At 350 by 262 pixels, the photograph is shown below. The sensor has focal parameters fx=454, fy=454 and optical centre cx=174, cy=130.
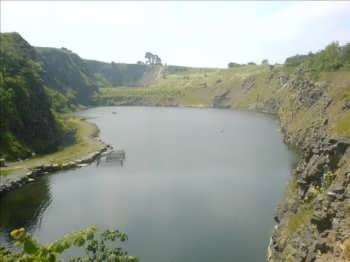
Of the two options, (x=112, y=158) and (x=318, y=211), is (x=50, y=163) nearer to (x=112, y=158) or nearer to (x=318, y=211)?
(x=112, y=158)

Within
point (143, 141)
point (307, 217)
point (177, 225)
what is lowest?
point (143, 141)

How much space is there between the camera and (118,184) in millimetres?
116688

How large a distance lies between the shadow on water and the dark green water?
198 millimetres

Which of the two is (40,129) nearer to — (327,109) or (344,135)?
(327,109)

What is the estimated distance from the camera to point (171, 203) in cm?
9606

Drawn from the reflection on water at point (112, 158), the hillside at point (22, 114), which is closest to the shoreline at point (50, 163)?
the reflection on water at point (112, 158)

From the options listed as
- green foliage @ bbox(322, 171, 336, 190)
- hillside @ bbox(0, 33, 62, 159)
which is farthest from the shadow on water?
green foliage @ bbox(322, 171, 336, 190)

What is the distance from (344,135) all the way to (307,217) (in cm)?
1716

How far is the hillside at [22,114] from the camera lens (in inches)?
5827

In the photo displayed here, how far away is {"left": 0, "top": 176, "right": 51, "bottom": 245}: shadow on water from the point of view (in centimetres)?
8794

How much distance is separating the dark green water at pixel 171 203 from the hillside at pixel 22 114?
92.0ft

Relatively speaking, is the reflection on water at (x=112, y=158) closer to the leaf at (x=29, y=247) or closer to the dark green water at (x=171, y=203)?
the dark green water at (x=171, y=203)

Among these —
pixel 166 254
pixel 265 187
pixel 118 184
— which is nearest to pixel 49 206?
pixel 118 184

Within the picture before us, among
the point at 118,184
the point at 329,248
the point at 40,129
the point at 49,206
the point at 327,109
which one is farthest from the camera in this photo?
the point at 40,129
